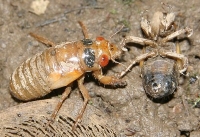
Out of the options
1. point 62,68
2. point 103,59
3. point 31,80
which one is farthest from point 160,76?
point 31,80

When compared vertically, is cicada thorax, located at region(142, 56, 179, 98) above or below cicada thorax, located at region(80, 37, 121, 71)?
below

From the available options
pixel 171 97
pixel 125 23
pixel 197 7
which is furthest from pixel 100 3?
pixel 171 97

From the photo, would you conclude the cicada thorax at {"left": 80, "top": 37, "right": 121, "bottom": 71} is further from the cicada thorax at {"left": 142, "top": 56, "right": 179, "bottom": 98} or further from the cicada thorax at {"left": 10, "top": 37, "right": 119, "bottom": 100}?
the cicada thorax at {"left": 142, "top": 56, "right": 179, "bottom": 98}

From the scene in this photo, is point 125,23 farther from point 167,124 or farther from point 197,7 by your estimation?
point 167,124

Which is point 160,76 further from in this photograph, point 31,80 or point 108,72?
point 31,80

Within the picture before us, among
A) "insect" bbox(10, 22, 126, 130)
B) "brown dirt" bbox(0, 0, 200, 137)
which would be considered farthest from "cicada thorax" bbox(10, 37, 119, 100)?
"brown dirt" bbox(0, 0, 200, 137)

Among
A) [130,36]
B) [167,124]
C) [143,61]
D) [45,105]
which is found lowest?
[167,124]
